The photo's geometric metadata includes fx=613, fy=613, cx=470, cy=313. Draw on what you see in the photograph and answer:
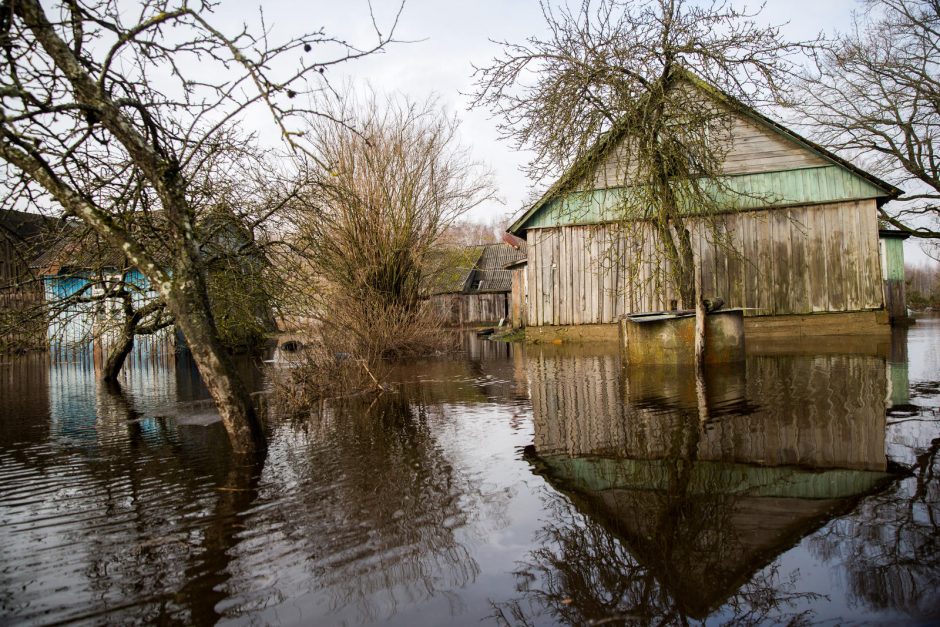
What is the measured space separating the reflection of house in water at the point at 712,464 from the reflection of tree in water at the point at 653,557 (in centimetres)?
1

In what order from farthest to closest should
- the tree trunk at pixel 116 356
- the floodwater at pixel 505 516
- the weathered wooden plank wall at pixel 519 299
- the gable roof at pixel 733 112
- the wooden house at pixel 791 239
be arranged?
the weathered wooden plank wall at pixel 519 299 < the wooden house at pixel 791 239 < the tree trunk at pixel 116 356 < the gable roof at pixel 733 112 < the floodwater at pixel 505 516

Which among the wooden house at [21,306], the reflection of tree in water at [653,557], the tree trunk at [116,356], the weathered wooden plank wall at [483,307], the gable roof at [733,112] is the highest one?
the gable roof at [733,112]

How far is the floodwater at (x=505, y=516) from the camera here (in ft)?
8.77

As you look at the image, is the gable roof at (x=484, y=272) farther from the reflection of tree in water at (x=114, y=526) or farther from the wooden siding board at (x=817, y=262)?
the reflection of tree in water at (x=114, y=526)

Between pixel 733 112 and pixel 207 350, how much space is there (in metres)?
9.89

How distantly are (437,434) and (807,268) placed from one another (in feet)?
44.8

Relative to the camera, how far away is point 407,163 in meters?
18.7

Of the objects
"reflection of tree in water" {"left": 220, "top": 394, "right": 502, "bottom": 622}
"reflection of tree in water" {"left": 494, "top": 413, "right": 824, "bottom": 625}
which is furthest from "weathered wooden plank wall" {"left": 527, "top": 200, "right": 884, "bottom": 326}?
"reflection of tree in water" {"left": 494, "top": 413, "right": 824, "bottom": 625}

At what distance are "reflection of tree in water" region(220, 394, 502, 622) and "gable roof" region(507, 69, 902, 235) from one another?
6803 millimetres

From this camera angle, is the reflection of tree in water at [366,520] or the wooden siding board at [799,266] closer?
the reflection of tree in water at [366,520]

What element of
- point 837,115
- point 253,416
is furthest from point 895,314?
point 253,416

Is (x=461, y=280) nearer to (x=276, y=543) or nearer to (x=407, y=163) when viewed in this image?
(x=407, y=163)

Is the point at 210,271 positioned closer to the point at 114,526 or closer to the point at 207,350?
the point at 207,350

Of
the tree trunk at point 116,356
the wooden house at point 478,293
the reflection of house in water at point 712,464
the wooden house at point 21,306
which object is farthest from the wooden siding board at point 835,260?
the wooden house at point 478,293
